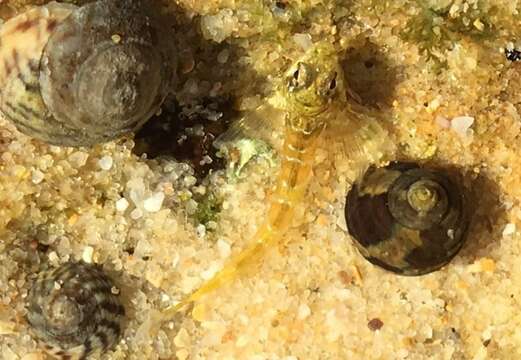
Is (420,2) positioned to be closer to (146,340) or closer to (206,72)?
(206,72)

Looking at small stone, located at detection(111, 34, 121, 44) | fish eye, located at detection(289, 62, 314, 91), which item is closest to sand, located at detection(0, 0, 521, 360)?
fish eye, located at detection(289, 62, 314, 91)

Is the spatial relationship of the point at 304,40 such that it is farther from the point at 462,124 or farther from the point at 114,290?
the point at 114,290

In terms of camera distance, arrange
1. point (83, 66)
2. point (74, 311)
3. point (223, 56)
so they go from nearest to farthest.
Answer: point (83, 66) < point (74, 311) < point (223, 56)

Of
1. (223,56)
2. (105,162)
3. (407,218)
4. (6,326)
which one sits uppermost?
(223,56)

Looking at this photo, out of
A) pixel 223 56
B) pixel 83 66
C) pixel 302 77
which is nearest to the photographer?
pixel 83 66

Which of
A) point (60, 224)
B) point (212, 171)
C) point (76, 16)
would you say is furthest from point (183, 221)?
point (76, 16)

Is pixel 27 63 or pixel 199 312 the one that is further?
pixel 199 312

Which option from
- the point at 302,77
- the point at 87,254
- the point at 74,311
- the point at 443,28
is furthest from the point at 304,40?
the point at 74,311

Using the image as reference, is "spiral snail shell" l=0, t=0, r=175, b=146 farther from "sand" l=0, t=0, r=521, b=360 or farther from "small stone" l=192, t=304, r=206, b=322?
"small stone" l=192, t=304, r=206, b=322

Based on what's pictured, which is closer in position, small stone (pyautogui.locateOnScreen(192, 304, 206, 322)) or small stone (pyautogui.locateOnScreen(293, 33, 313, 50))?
small stone (pyautogui.locateOnScreen(293, 33, 313, 50))
